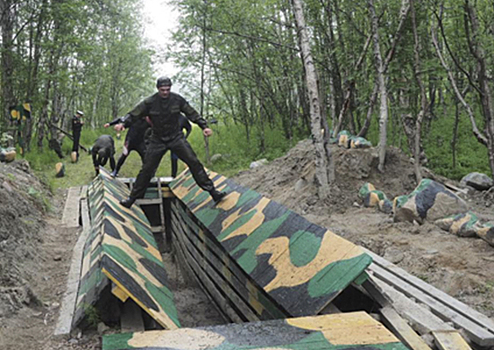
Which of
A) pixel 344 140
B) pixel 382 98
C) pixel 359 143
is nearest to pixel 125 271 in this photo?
pixel 382 98

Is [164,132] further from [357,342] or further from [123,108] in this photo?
[123,108]

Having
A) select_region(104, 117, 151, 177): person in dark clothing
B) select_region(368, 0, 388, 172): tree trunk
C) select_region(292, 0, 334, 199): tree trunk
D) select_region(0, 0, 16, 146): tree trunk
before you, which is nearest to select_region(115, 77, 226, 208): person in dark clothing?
select_region(292, 0, 334, 199): tree trunk

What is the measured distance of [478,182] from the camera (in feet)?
32.2

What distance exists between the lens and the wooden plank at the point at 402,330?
7.98ft

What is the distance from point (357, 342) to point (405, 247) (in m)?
3.52

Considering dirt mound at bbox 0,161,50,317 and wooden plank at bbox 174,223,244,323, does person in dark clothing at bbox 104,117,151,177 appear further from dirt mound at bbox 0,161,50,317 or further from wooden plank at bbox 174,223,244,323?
wooden plank at bbox 174,223,244,323

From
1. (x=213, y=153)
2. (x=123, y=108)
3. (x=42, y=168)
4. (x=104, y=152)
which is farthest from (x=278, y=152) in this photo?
(x=123, y=108)

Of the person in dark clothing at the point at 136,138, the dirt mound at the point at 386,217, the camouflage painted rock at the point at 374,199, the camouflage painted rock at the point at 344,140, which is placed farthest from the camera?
the camouflage painted rock at the point at 344,140

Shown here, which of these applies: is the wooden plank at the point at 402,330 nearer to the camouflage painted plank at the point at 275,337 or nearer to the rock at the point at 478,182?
the camouflage painted plank at the point at 275,337

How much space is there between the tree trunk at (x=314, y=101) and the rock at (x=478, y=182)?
3.82 meters

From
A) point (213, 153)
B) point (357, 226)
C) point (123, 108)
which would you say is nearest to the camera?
point (357, 226)

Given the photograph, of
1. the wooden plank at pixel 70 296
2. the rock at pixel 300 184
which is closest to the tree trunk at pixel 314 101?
the rock at pixel 300 184

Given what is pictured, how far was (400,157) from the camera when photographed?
30.6ft

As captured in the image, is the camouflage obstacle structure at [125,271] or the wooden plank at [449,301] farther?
the wooden plank at [449,301]
